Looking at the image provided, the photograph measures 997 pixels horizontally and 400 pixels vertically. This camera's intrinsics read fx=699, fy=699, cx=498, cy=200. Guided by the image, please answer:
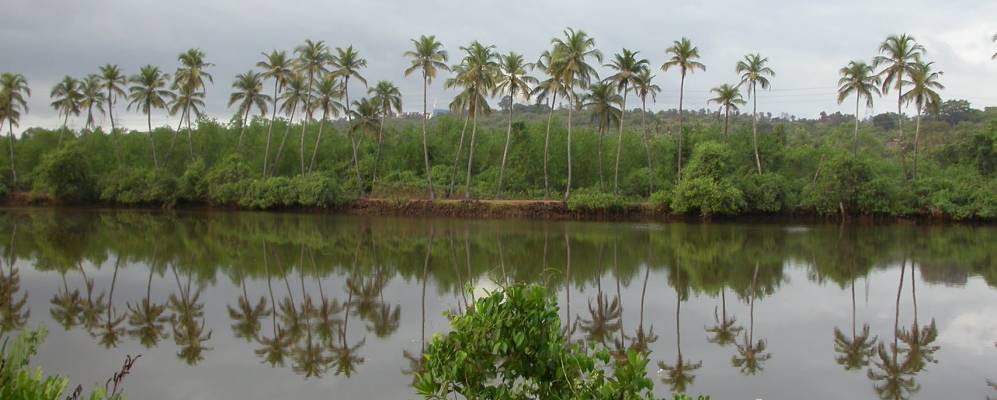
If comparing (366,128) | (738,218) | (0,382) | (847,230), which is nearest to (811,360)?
(0,382)

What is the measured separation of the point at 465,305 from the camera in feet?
40.9

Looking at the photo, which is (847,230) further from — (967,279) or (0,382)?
(0,382)

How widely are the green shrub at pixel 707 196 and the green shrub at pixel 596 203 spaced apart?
11.8ft

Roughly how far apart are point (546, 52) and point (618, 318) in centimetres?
3218

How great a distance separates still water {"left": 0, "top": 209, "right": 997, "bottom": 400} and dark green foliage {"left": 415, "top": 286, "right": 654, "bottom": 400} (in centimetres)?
66

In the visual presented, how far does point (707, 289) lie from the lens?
18.5m

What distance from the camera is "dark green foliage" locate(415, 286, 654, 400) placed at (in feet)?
14.8

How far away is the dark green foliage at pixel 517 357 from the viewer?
4.52 meters

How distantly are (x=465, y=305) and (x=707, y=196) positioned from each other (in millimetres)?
32686

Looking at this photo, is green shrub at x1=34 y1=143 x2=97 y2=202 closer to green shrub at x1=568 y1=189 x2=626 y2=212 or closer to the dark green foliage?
green shrub at x1=568 y1=189 x2=626 y2=212

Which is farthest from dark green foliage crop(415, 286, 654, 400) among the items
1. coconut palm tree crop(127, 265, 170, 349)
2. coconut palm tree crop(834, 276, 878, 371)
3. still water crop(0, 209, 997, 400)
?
coconut palm tree crop(127, 265, 170, 349)

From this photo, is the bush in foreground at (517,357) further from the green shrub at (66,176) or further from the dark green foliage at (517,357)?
the green shrub at (66,176)

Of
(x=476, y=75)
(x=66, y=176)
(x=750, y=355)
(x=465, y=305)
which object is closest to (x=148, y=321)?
(x=465, y=305)

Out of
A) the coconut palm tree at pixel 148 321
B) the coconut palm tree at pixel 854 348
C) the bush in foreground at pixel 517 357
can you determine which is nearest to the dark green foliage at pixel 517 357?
the bush in foreground at pixel 517 357
